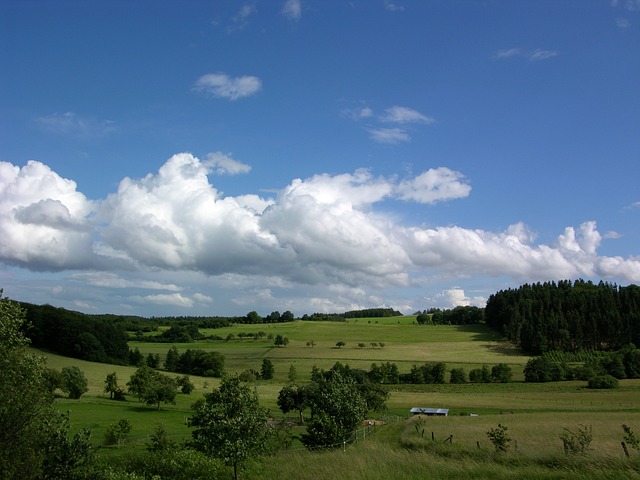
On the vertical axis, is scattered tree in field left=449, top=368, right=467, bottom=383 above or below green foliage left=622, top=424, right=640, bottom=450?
A: below

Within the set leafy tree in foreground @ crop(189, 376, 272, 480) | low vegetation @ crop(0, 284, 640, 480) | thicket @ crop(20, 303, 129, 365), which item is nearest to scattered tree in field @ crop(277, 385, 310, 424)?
low vegetation @ crop(0, 284, 640, 480)

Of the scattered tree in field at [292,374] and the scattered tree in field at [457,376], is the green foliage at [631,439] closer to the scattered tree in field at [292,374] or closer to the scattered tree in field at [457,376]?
the scattered tree in field at [457,376]

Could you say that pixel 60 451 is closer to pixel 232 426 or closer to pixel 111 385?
pixel 232 426

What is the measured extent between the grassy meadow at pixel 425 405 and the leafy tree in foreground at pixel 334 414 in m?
3.20

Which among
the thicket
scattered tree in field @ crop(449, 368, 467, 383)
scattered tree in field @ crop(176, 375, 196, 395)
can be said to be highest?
the thicket

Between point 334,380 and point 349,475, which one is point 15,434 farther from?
point 334,380

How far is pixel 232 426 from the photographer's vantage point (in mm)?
24859

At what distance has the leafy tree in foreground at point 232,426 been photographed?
24.2m

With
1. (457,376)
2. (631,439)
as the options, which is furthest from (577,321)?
(631,439)

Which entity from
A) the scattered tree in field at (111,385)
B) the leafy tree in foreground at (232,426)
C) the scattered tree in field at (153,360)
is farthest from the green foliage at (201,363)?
the leafy tree in foreground at (232,426)

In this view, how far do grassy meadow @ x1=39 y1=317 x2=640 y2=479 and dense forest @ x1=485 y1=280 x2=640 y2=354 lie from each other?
803 centimetres

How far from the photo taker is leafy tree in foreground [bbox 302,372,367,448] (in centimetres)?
3809

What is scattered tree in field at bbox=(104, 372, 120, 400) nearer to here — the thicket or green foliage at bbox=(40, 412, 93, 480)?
the thicket

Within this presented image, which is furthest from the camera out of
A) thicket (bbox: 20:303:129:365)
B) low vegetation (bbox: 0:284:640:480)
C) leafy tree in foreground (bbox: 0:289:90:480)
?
thicket (bbox: 20:303:129:365)
